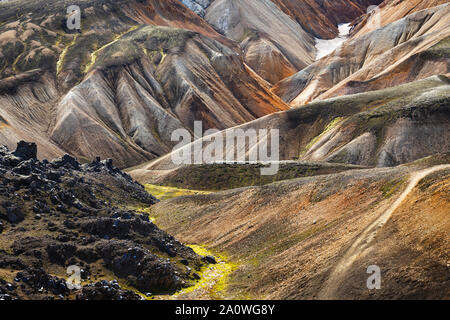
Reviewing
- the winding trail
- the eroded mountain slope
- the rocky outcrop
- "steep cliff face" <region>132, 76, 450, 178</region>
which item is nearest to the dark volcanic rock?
the rocky outcrop

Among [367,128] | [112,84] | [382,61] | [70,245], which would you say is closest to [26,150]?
[70,245]

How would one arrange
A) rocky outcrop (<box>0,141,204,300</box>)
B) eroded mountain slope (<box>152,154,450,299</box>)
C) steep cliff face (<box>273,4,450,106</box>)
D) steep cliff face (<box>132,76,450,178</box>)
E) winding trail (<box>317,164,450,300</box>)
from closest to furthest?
1. eroded mountain slope (<box>152,154,450,299</box>)
2. winding trail (<box>317,164,450,300</box>)
3. rocky outcrop (<box>0,141,204,300</box>)
4. steep cliff face (<box>132,76,450,178</box>)
5. steep cliff face (<box>273,4,450,106</box>)

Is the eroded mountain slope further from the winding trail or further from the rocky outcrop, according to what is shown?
the rocky outcrop

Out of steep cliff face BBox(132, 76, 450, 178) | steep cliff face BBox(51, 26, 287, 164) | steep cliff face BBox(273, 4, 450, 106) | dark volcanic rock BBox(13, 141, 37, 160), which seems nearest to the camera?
dark volcanic rock BBox(13, 141, 37, 160)

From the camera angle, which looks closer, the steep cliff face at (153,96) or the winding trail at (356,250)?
the winding trail at (356,250)

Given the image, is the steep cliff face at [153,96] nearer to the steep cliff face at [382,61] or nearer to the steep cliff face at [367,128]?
the steep cliff face at [367,128]

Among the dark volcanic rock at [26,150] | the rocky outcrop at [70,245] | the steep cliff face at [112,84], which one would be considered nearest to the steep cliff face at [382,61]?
the steep cliff face at [112,84]

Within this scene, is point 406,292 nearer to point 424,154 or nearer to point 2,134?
point 424,154
